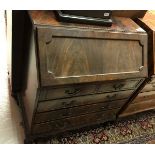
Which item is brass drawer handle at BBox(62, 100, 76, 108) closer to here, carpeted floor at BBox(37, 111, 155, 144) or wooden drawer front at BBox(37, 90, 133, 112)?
wooden drawer front at BBox(37, 90, 133, 112)

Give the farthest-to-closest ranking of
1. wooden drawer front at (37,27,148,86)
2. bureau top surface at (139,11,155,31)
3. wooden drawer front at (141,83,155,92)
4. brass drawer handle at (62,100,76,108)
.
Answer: wooden drawer front at (141,83,155,92), bureau top surface at (139,11,155,31), brass drawer handle at (62,100,76,108), wooden drawer front at (37,27,148,86)

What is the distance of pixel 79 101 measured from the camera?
4.47 ft

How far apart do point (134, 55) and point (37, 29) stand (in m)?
0.62

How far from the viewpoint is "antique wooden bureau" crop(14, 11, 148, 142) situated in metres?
1.07

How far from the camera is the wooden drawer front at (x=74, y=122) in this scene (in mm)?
1473

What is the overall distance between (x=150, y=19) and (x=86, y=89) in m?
0.74

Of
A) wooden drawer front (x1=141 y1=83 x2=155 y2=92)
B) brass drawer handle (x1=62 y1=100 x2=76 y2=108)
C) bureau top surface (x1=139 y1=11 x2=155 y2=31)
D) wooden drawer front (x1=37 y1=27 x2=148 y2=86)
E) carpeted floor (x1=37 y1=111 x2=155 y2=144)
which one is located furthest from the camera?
carpeted floor (x1=37 y1=111 x2=155 y2=144)

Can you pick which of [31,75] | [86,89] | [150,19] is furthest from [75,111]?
[150,19]

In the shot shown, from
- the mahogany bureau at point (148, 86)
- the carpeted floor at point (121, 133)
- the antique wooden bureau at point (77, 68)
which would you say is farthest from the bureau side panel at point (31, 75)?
the mahogany bureau at point (148, 86)

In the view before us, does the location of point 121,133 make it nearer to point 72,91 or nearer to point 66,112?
point 66,112

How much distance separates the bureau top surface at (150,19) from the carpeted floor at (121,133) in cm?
88

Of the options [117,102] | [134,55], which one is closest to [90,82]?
[134,55]

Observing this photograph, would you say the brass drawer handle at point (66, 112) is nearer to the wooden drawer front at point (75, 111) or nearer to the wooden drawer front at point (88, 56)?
the wooden drawer front at point (75, 111)

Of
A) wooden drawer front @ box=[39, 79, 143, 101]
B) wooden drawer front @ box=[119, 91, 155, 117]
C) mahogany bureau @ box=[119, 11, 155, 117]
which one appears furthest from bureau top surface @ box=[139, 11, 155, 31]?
wooden drawer front @ box=[119, 91, 155, 117]
